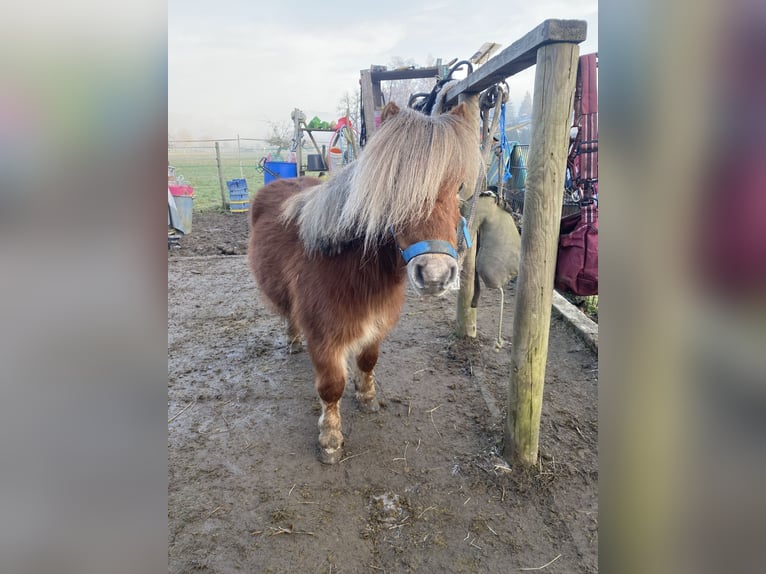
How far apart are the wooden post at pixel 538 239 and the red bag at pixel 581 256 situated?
543 mm

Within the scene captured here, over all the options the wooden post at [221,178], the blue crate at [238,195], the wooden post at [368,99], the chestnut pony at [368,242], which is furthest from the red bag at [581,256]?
the wooden post at [221,178]

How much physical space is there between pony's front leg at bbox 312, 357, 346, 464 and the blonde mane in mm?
815

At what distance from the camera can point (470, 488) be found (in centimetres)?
232

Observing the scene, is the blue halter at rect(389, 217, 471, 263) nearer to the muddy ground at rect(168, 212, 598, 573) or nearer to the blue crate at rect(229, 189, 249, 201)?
the muddy ground at rect(168, 212, 598, 573)

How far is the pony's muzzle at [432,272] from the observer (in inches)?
69.2

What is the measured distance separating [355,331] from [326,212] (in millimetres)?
691

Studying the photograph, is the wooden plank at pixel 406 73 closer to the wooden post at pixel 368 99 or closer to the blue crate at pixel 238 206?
the wooden post at pixel 368 99

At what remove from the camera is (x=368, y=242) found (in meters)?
2.11

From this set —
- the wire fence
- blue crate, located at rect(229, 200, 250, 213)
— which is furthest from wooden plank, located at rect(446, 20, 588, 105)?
blue crate, located at rect(229, 200, 250, 213)
